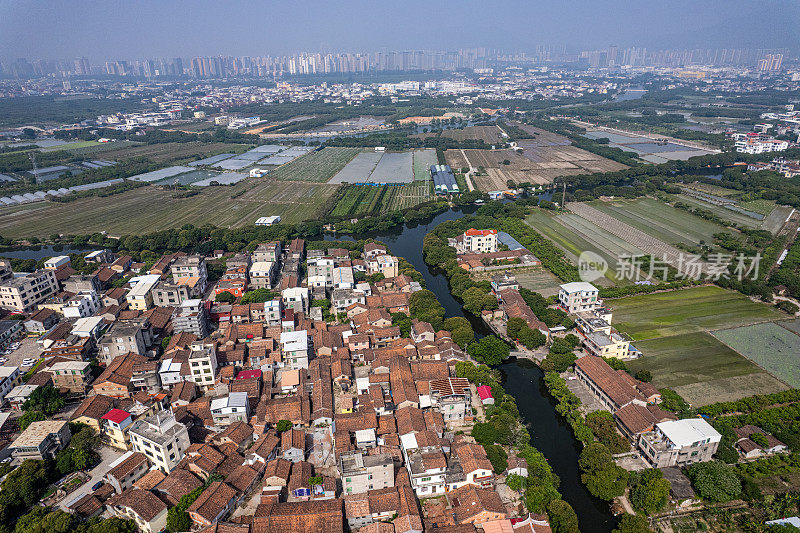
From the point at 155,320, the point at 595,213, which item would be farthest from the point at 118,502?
the point at 595,213

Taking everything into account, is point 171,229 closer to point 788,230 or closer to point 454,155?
point 454,155

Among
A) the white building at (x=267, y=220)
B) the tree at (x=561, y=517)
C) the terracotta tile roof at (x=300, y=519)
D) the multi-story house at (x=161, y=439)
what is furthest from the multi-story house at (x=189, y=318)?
the white building at (x=267, y=220)

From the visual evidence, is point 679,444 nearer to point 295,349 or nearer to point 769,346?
point 769,346

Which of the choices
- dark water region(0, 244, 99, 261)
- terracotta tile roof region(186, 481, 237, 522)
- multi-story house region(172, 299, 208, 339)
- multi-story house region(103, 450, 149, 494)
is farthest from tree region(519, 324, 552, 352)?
dark water region(0, 244, 99, 261)

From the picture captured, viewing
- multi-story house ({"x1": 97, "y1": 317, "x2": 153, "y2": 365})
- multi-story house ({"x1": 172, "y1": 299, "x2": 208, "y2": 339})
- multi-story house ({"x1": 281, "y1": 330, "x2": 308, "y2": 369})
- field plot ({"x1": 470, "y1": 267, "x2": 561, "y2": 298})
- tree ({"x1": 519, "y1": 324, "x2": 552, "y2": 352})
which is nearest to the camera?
multi-story house ({"x1": 281, "y1": 330, "x2": 308, "y2": 369})

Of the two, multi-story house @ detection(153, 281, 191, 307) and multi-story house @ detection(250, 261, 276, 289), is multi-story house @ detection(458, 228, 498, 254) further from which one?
multi-story house @ detection(153, 281, 191, 307)

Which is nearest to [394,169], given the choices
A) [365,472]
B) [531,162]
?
[531,162]

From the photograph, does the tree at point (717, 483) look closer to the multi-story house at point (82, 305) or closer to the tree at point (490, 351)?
the tree at point (490, 351)
